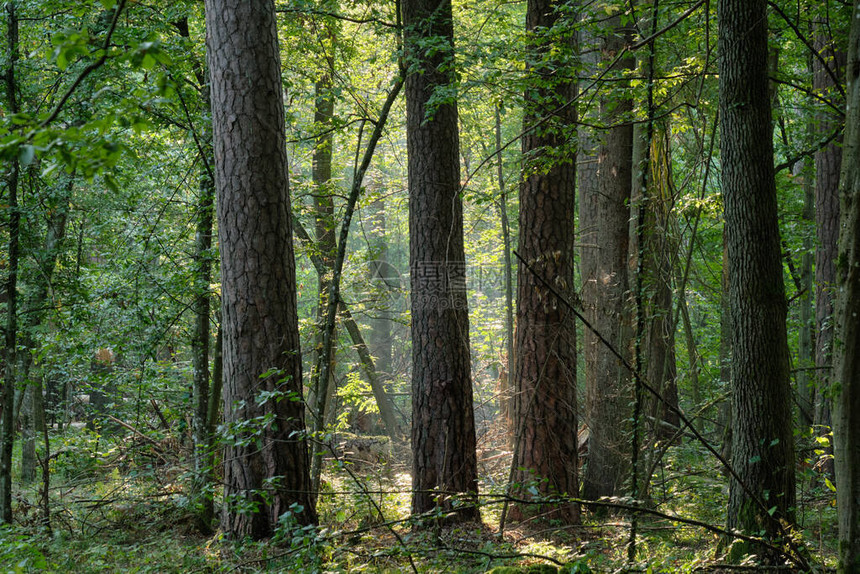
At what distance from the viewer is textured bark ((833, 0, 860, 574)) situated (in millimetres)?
2424

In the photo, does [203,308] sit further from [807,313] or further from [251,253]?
[807,313]

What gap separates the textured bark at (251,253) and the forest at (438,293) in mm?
23

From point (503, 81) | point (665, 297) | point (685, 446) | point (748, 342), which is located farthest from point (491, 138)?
point (748, 342)

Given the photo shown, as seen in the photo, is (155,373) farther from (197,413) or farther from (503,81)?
(503,81)

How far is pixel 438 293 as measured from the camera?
6.88 metres

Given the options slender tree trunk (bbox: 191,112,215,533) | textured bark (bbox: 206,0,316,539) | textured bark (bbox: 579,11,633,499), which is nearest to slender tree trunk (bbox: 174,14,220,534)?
slender tree trunk (bbox: 191,112,215,533)

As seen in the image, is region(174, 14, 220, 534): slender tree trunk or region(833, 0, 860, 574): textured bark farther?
region(174, 14, 220, 534): slender tree trunk

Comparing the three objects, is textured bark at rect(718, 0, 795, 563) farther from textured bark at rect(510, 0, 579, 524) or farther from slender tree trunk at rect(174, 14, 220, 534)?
slender tree trunk at rect(174, 14, 220, 534)

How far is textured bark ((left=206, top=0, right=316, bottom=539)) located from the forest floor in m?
0.43

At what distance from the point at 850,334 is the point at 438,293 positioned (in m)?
4.68

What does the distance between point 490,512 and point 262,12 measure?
5595mm

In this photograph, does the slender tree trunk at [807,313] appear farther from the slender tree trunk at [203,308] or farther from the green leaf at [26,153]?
the green leaf at [26,153]

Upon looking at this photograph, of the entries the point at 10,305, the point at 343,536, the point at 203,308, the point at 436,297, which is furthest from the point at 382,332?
the point at 343,536

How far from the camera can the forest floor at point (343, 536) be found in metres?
4.17
